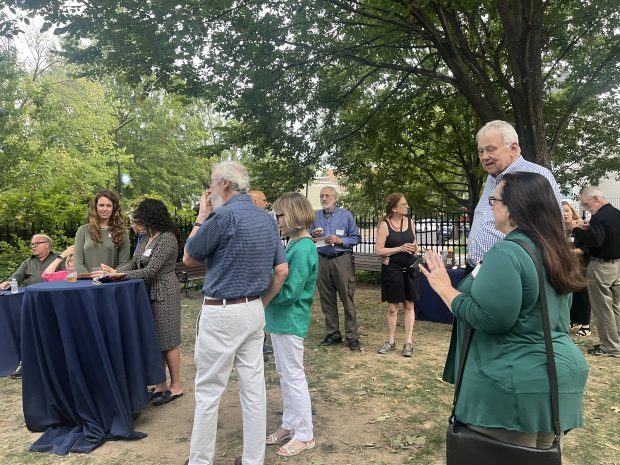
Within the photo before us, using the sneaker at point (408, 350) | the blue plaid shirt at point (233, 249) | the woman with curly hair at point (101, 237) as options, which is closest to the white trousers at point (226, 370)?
the blue plaid shirt at point (233, 249)

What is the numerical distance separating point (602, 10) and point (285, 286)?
789cm

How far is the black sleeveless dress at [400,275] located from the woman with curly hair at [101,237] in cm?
296

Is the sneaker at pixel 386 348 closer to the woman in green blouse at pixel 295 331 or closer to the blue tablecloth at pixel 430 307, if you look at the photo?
the blue tablecloth at pixel 430 307

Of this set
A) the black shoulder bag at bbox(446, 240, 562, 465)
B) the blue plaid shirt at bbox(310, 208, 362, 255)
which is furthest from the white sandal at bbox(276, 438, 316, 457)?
the blue plaid shirt at bbox(310, 208, 362, 255)

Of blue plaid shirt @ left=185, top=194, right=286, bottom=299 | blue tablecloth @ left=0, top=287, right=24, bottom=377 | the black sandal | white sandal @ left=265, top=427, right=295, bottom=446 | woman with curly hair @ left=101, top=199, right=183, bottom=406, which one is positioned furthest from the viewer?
the black sandal

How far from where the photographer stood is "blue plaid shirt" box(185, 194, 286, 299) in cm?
277

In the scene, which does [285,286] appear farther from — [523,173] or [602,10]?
[602,10]

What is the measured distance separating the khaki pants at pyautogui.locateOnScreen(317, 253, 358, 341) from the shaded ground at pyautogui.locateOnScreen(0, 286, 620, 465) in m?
0.42

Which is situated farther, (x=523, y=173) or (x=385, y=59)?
(x=385, y=59)

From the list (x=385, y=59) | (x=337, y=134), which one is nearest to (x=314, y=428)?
(x=337, y=134)

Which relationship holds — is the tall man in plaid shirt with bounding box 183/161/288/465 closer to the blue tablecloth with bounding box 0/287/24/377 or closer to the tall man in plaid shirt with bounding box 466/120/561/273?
the tall man in plaid shirt with bounding box 466/120/561/273

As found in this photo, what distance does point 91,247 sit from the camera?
446 centimetres

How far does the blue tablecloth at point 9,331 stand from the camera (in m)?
5.21

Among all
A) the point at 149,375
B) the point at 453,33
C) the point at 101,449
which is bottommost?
the point at 101,449
